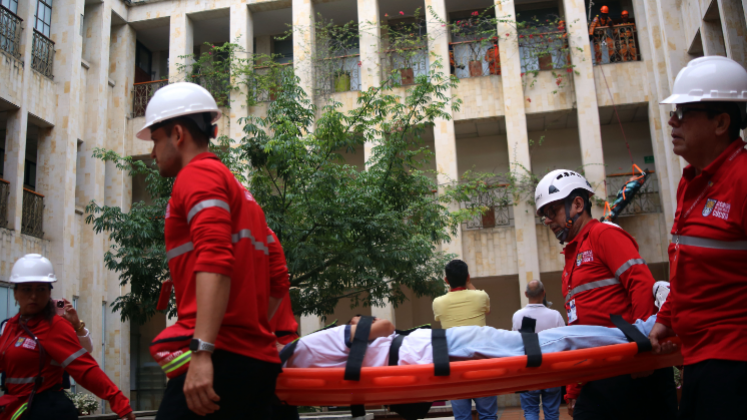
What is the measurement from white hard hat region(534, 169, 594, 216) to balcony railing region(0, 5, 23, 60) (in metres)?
14.5

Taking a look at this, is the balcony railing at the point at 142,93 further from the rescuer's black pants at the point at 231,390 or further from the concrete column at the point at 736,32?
the rescuer's black pants at the point at 231,390

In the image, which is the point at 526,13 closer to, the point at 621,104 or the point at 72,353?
the point at 621,104

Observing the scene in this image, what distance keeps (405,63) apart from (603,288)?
15439 millimetres

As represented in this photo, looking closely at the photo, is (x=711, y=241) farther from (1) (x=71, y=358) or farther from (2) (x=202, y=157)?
(1) (x=71, y=358)

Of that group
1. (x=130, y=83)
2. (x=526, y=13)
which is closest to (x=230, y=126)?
(x=130, y=83)

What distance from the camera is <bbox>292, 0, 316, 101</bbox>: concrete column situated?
18141 mm

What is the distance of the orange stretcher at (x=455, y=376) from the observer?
3.36 meters

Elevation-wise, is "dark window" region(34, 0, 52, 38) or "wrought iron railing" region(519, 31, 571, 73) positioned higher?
"dark window" region(34, 0, 52, 38)

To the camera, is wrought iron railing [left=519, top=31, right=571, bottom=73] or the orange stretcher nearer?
the orange stretcher

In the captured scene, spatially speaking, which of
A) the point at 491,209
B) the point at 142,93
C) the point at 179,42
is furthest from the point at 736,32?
the point at 142,93

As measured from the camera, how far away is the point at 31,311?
5.09 m

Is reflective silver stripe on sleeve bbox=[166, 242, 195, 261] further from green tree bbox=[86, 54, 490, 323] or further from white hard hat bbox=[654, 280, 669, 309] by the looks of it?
green tree bbox=[86, 54, 490, 323]

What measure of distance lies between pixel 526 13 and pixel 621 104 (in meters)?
4.85

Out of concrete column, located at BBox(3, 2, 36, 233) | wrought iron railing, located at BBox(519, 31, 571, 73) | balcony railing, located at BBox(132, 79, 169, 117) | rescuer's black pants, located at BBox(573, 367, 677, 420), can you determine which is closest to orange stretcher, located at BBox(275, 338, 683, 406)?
rescuer's black pants, located at BBox(573, 367, 677, 420)
